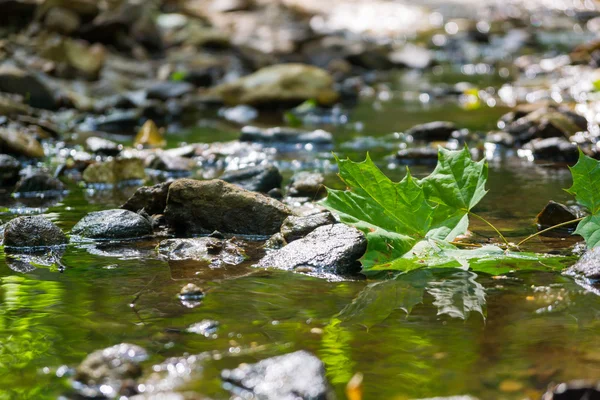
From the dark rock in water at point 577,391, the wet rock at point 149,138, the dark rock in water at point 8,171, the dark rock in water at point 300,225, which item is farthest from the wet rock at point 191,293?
the wet rock at point 149,138

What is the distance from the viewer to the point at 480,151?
6414 millimetres

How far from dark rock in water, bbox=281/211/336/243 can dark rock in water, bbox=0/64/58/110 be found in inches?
246

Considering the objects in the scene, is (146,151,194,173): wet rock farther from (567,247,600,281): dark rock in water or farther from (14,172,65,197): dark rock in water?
(567,247,600,281): dark rock in water

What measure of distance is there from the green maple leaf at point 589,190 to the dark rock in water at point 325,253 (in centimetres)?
84

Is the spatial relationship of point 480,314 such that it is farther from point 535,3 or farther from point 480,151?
point 535,3

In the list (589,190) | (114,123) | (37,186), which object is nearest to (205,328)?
(589,190)

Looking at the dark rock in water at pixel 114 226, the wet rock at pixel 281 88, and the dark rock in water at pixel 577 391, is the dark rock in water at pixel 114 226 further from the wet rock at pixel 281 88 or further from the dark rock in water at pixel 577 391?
the wet rock at pixel 281 88

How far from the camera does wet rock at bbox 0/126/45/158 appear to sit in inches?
243

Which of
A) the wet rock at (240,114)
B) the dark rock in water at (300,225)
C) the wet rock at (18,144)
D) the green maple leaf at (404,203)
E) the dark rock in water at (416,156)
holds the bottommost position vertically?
the wet rock at (240,114)

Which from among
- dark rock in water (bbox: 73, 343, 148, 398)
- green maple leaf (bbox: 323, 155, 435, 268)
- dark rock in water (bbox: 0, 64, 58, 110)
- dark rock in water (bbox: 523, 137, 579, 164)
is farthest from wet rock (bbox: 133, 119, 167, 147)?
dark rock in water (bbox: 73, 343, 148, 398)

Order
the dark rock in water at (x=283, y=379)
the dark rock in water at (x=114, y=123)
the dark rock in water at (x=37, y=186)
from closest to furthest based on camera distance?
the dark rock in water at (x=283, y=379)
the dark rock in water at (x=37, y=186)
the dark rock in water at (x=114, y=123)

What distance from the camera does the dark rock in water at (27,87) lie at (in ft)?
28.9

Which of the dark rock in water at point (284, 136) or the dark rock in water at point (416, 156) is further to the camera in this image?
the dark rock in water at point (284, 136)

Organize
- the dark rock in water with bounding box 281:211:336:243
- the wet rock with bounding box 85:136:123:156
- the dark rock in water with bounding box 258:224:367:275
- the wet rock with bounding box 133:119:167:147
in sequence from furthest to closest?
the wet rock with bounding box 133:119:167:147, the wet rock with bounding box 85:136:123:156, the dark rock in water with bounding box 281:211:336:243, the dark rock in water with bounding box 258:224:367:275
